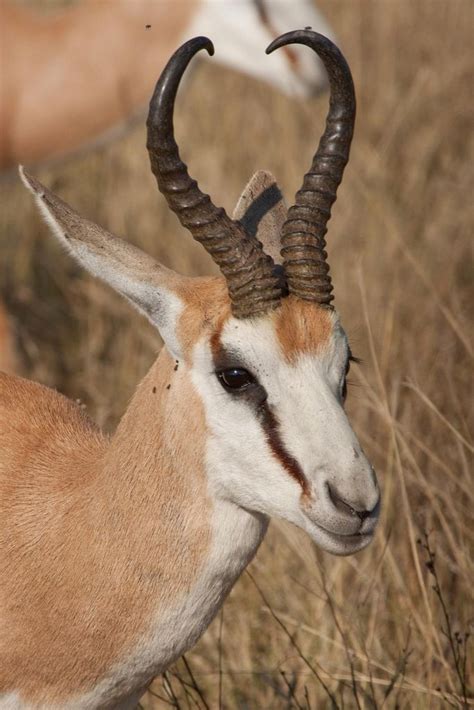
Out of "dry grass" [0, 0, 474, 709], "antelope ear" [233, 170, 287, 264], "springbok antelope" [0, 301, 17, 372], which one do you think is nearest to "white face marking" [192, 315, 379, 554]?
"antelope ear" [233, 170, 287, 264]

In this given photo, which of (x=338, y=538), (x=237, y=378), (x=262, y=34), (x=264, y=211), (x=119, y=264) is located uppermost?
(x=262, y=34)

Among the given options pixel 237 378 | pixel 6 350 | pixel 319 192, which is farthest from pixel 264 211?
pixel 6 350

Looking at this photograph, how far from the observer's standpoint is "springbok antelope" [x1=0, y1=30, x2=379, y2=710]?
321 cm

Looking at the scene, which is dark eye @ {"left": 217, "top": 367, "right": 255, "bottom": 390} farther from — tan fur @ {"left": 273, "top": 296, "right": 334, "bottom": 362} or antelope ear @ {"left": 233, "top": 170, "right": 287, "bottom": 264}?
antelope ear @ {"left": 233, "top": 170, "right": 287, "bottom": 264}

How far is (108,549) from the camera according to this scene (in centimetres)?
348

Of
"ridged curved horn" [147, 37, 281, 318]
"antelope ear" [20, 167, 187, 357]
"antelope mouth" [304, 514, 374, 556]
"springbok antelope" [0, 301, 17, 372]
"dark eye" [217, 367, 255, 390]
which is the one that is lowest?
"antelope mouth" [304, 514, 374, 556]

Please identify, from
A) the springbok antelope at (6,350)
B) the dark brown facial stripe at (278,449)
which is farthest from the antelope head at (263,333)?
the springbok antelope at (6,350)

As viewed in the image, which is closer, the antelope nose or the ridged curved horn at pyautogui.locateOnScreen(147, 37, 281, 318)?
the antelope nose

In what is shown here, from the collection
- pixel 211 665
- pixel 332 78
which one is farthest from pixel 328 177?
pixel 211 665

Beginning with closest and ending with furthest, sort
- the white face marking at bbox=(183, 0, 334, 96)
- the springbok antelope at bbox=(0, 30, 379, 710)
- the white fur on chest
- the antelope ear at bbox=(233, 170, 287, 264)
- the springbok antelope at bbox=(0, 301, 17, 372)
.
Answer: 1. the springbok antelope at bbox=(0, 30, 379, 710)
2. the white fur on chest
3. the antelope ear at bbox=(233, 170, 287, 264)
4. the springbok antelope at bbox=(0, 301, 17, 372)
5. the white face marking at bbox=(183, 0, 334, 96)

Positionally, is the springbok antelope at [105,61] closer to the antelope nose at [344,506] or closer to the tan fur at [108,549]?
the tan fur at [108,549]

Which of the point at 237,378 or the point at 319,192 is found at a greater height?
the point at 319,192

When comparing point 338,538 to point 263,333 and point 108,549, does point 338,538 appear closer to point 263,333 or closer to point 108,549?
point 263,333

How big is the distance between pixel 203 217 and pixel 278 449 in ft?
2.12
